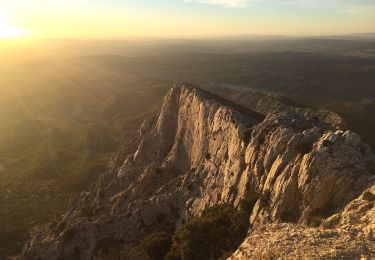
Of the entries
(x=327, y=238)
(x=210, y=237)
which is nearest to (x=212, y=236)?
(x=210, y=237)

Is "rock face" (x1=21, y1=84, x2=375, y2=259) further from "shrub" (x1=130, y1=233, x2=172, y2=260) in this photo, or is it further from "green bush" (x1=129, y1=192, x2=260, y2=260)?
Result: "shrub" (x1=130, y1=233, x2=172, y2=260)

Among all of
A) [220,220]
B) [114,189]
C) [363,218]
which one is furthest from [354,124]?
[363,218]

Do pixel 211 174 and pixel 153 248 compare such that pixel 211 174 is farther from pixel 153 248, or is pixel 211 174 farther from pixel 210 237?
pixel 153 248

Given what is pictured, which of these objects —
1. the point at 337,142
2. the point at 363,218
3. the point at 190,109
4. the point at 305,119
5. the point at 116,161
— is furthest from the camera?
the point at 116,161

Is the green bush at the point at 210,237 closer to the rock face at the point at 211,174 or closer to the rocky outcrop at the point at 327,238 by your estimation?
the rock face at the point at 211,174

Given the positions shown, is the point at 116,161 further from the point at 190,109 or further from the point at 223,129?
the point at 223,129

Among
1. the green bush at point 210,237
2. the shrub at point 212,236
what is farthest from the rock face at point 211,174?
the shrub at point 212,236

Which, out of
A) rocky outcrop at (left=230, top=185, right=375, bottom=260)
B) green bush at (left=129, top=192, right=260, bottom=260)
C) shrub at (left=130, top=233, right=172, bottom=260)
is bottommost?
shrub at (left=130, top=233, right=172, bottom=260)

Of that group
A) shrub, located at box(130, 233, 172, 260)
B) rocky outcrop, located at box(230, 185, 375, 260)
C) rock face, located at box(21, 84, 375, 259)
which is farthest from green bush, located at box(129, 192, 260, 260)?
rocky outcrop, located at box(230, 185, 375, 260)
